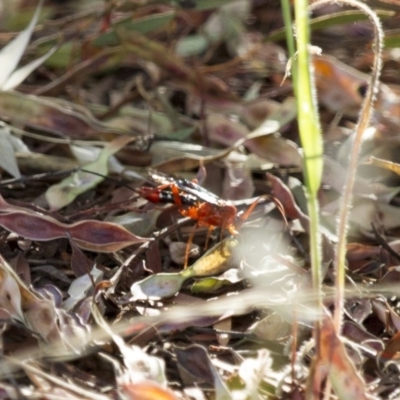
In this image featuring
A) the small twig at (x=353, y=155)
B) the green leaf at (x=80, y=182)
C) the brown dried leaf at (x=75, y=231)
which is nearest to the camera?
the small twig at (x=353, y=155)

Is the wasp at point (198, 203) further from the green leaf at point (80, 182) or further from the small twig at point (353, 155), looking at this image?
the small twig at point (353, 155)

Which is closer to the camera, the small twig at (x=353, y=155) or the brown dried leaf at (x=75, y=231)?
the small twig at (x=353, y=155)

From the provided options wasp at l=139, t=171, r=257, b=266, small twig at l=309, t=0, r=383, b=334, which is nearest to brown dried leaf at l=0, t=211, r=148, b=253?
wasp at l=139, t=171, r=257, b=266

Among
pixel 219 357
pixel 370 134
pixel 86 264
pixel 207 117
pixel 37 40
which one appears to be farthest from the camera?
pixel 37 40

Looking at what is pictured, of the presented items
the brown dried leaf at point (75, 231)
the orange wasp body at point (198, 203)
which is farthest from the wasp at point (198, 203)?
the brown dried leaf at point (75, 231)

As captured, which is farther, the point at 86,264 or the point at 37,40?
the point at 37,40

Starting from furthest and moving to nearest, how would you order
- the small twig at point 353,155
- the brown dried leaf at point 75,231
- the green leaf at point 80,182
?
the green leaf at point 80,182
the brown dried leaf at point 75,231
the small twig at point 353,155

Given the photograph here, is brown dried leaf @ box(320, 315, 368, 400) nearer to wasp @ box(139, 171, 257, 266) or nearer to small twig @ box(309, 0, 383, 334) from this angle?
small twig @ box(309, 0, 383, 334)

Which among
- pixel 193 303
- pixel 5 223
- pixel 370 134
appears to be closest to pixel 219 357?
pixel 193 303

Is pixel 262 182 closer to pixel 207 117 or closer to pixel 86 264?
pixel 207 117

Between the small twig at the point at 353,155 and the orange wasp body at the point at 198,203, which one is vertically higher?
the small twig at the point at 353,155

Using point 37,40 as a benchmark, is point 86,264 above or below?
below
